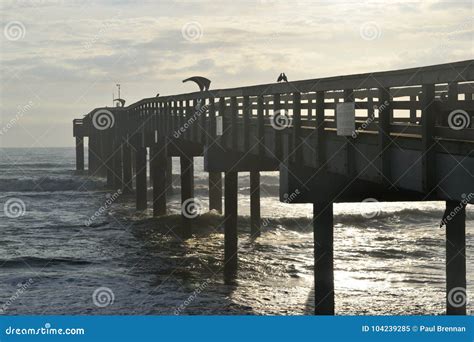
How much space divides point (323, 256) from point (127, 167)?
33.4 metres

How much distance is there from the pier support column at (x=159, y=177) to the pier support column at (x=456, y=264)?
60.7ft

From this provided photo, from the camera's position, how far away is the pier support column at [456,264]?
1416 centimetres

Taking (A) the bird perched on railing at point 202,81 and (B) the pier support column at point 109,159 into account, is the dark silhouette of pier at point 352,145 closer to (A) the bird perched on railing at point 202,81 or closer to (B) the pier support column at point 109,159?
(A) the bird perched on railing at point 202,81

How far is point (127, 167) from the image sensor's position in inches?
1837

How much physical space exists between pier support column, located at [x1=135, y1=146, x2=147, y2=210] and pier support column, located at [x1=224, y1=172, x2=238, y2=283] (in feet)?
50.0

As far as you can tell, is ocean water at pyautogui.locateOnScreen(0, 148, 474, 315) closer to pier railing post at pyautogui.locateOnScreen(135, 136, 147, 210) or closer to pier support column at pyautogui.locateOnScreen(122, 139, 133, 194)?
pier railing post at pyautogui.locateOnScreen(135, 136, 147, 210)

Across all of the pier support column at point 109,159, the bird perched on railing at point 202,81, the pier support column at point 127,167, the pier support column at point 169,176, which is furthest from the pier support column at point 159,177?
the pier support column at point 109,159

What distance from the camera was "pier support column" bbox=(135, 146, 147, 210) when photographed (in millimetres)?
A: 36781

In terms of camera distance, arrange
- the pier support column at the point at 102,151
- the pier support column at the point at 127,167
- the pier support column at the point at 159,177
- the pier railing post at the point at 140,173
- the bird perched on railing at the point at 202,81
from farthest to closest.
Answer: the pier support column at the point at 102,151 → the pier support column at the point at 127,167 → the pier railing post at the point at 140,173 → the pier support column at the point at 159,177 → the bird perched on railing at the point at 202,81

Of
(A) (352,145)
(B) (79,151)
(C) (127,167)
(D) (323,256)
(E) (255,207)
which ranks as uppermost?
(A) (352,145)

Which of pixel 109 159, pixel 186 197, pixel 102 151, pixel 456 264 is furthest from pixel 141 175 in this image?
pixel 102 151

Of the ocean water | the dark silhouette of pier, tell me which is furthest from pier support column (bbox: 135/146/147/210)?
the dark silhouette of pier

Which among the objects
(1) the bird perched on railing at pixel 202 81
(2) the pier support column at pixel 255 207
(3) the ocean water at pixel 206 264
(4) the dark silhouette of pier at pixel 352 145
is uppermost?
(1) the bird perched on railing at pixel 202 81

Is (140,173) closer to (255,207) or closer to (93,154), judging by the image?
(255,207)
